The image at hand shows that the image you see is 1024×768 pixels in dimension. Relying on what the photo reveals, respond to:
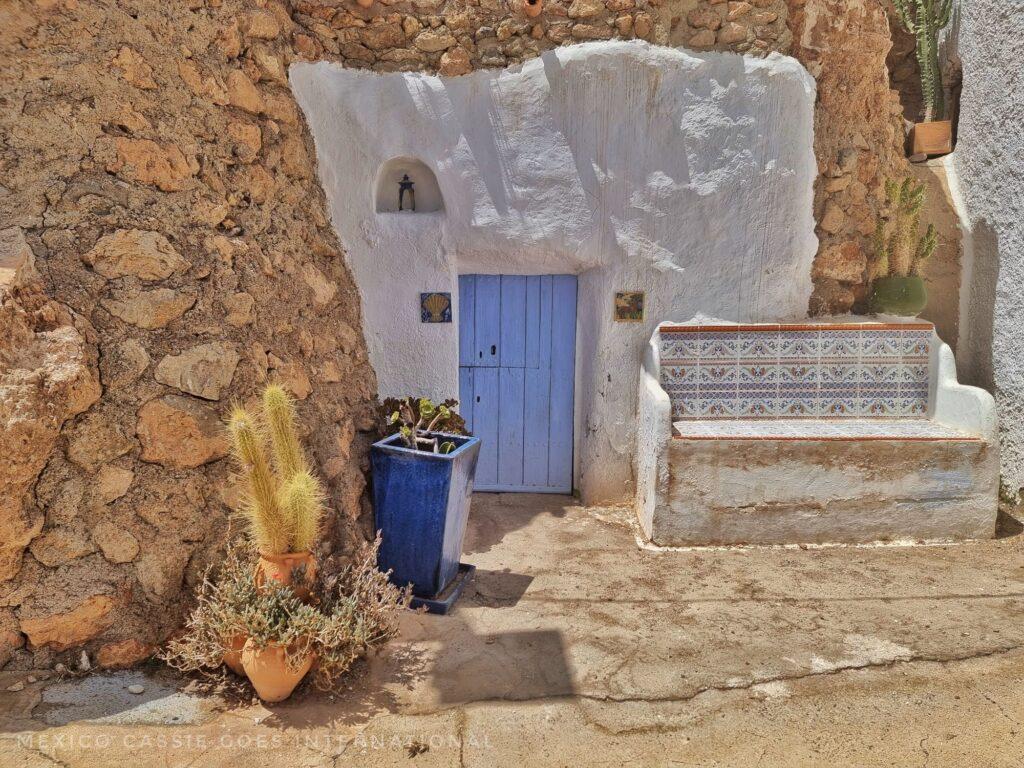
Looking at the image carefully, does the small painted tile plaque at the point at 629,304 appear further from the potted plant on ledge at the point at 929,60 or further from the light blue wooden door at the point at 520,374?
the potted plant on ledge at the point at 929,60

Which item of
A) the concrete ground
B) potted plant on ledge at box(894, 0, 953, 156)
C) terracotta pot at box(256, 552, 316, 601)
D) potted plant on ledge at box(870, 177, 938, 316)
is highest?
potted plant on ledge at box(894, 0, 953, 156)

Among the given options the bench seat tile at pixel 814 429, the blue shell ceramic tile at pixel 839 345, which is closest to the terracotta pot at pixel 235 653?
the bench seat tile at pixel 814 429

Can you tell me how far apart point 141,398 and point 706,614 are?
290 centimetres

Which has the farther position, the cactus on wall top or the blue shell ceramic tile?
the cactus on wall top

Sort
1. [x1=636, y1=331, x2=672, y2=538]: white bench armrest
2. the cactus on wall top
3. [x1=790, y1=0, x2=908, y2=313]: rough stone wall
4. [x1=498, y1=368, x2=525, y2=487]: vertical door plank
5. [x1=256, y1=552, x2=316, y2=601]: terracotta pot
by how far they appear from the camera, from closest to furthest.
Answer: [x1=256, y1=552, x2=316, y2=601]: terracotta pot, [x1=636, y1=331, x2=672, y2=538]: white bench armrest, [x1=790, y1=0, x2=908, y2=313]: rough stone wall, [x1=498, y1=368, x2=525, y2=487]: vertical door plank, the cactus on wall top

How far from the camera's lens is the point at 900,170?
16.6 ft

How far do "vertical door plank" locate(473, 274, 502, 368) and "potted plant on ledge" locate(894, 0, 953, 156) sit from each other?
384cm

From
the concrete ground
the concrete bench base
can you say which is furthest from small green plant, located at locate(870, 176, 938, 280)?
the concrete ground

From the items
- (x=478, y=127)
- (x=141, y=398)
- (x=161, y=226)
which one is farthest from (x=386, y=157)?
(x=141, y=398)

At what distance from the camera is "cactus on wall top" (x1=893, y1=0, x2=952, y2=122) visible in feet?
18.7

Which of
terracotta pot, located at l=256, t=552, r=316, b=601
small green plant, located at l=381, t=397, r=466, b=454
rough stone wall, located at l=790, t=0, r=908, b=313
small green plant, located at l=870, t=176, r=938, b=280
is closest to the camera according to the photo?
A: terracotta pot, located at l=256, t=552, r=316, b=601

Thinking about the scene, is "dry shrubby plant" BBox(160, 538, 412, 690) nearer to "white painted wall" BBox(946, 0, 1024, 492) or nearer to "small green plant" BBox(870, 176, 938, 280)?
"small green plant" BBox(870, 176, 938, 280)

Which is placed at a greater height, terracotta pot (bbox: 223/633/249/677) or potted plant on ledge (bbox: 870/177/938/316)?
potted plant on ledge (bbox: 870/177/938/316)

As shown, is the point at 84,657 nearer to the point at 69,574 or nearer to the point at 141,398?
the point at 69,574
